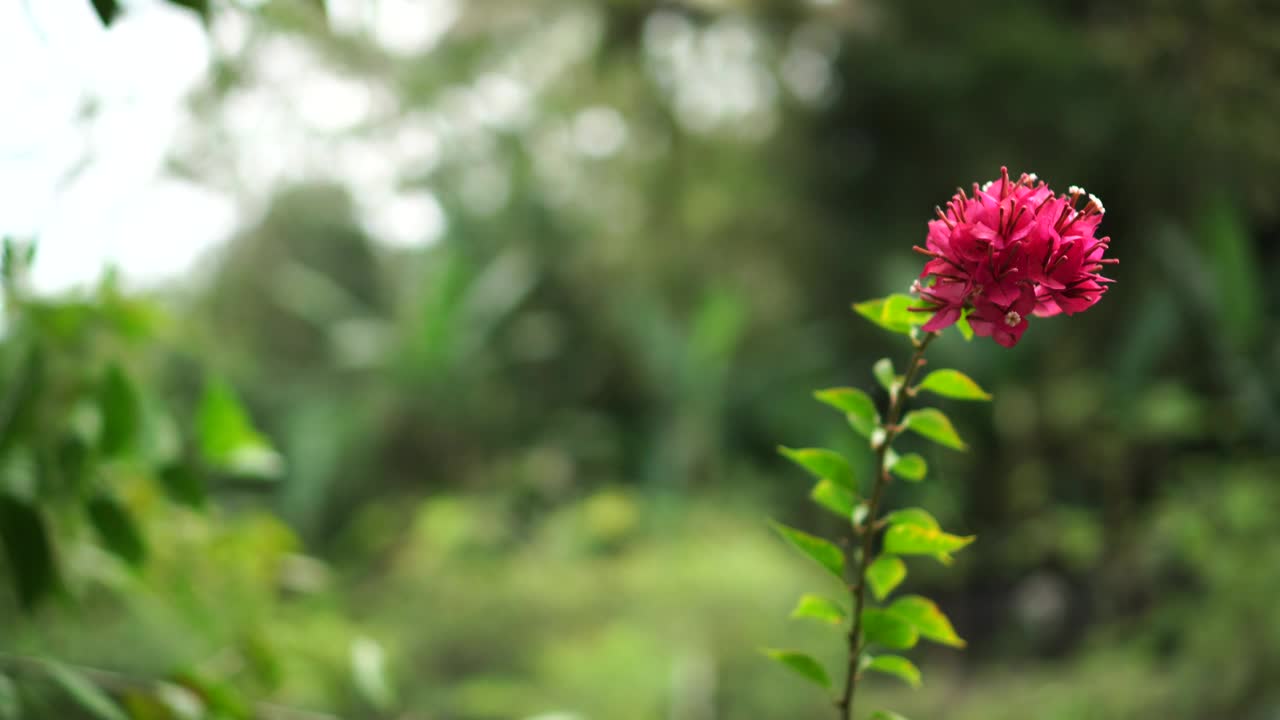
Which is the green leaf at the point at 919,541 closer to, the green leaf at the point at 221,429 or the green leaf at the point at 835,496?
the green leaf at the point at 835,496

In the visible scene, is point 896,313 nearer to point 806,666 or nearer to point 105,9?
point 806,666

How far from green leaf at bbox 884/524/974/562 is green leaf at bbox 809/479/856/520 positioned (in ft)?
0.07

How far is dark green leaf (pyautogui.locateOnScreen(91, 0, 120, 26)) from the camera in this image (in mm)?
438

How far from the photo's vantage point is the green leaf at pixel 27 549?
55cm

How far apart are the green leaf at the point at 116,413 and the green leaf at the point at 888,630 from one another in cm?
45

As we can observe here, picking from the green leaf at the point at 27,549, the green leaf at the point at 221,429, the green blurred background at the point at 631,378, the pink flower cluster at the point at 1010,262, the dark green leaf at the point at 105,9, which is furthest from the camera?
the green blurred background at the point at 631,378

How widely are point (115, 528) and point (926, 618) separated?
0.47 m

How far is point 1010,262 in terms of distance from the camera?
1.08ft

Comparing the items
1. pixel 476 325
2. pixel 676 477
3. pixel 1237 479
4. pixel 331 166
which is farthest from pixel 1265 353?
pixel 331 166

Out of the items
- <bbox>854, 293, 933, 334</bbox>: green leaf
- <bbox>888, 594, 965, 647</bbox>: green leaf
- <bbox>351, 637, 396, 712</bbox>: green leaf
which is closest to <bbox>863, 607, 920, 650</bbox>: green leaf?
<bbox>888, 594, 965, 647</bbox>: green leaf

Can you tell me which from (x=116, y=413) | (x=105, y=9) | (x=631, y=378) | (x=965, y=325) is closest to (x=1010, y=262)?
(x=965, y=325)

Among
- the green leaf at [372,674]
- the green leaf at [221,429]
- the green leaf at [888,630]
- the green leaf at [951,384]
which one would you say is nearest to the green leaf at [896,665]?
the green leaf at [888,630]

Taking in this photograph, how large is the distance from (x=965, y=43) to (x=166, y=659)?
102 inches

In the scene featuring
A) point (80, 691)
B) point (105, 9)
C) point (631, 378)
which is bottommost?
point (80, 691)
